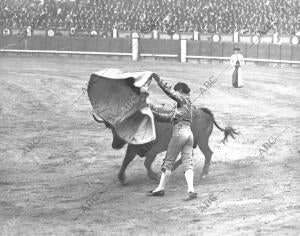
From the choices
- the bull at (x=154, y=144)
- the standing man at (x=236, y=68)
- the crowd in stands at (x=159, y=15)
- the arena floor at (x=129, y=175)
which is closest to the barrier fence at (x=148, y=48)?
the crowd in stands at (x=159, y=15)

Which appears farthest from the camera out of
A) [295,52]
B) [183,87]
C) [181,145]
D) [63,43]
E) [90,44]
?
[63,43]

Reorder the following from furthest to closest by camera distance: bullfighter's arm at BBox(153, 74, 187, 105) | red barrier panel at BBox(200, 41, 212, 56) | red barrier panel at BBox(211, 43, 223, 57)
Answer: red barrier panel at BBox(200, 41, 212, 56) → red barrier panel at BBox(211, 43, 223, 57) → bullfighter's arm at BBox(153, 74, 187, 105)

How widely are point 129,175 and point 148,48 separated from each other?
76.3 feet

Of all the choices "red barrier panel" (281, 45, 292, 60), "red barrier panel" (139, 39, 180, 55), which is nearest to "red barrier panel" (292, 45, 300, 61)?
"red barrier panel" (281, 45, 292, 60)

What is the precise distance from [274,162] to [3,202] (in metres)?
4.18

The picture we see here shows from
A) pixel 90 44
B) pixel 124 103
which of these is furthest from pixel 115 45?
pixel 124 103

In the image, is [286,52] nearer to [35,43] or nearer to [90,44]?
[90,44]

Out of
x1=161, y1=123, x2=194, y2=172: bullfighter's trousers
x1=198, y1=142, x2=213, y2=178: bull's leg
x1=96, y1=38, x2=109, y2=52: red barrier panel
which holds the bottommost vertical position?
x1=198, y1=142, x2=213, y2=178: bull's leg

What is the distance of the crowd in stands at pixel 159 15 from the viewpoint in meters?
31.6

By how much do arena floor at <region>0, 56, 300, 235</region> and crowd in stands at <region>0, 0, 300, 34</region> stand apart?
12.3 metres

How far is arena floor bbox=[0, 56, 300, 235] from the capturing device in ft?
23.4

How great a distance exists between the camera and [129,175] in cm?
1002

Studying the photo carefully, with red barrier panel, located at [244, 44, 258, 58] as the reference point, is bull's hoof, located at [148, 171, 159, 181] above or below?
below

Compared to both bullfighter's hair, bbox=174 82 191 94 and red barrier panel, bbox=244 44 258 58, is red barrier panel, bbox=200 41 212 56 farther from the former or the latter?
bullfighter's hair, bbox=174 82 191 94
